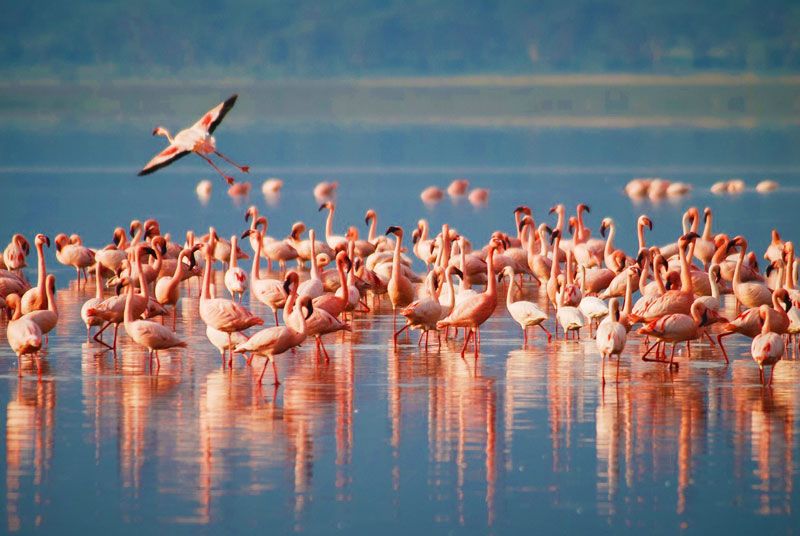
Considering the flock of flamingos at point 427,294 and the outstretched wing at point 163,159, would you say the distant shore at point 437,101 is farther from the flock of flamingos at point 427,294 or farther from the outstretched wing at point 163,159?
the outstretched wing at point 163,159

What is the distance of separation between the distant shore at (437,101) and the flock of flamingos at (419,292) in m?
75.8

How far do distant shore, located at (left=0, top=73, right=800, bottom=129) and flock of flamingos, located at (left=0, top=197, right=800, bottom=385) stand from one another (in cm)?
7571

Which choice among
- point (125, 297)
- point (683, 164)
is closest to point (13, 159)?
point (683, 164)

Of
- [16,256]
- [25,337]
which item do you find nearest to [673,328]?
[25,337]

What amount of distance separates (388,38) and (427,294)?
13253cm

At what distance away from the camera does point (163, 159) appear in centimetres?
1612

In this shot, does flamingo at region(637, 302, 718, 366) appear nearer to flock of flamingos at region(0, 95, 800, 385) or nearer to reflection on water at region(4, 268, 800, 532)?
flock of flamingos at region(0, 95, 800, 385)

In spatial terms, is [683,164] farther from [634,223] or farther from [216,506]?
[216,506]

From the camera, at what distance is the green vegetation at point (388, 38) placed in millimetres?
137500

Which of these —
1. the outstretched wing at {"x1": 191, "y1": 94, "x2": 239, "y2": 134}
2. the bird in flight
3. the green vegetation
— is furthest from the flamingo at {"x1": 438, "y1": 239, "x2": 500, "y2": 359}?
the green vegetation

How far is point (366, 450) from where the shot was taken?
29.8 feet

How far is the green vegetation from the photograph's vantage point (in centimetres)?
13750

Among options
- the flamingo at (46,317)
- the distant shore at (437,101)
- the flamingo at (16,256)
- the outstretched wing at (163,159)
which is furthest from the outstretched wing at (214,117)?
the distant shore at (437,101)

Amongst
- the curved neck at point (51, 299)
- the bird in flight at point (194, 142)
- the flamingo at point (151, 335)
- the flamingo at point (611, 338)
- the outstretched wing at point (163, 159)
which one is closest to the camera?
the flamingo at point (611, 338)
